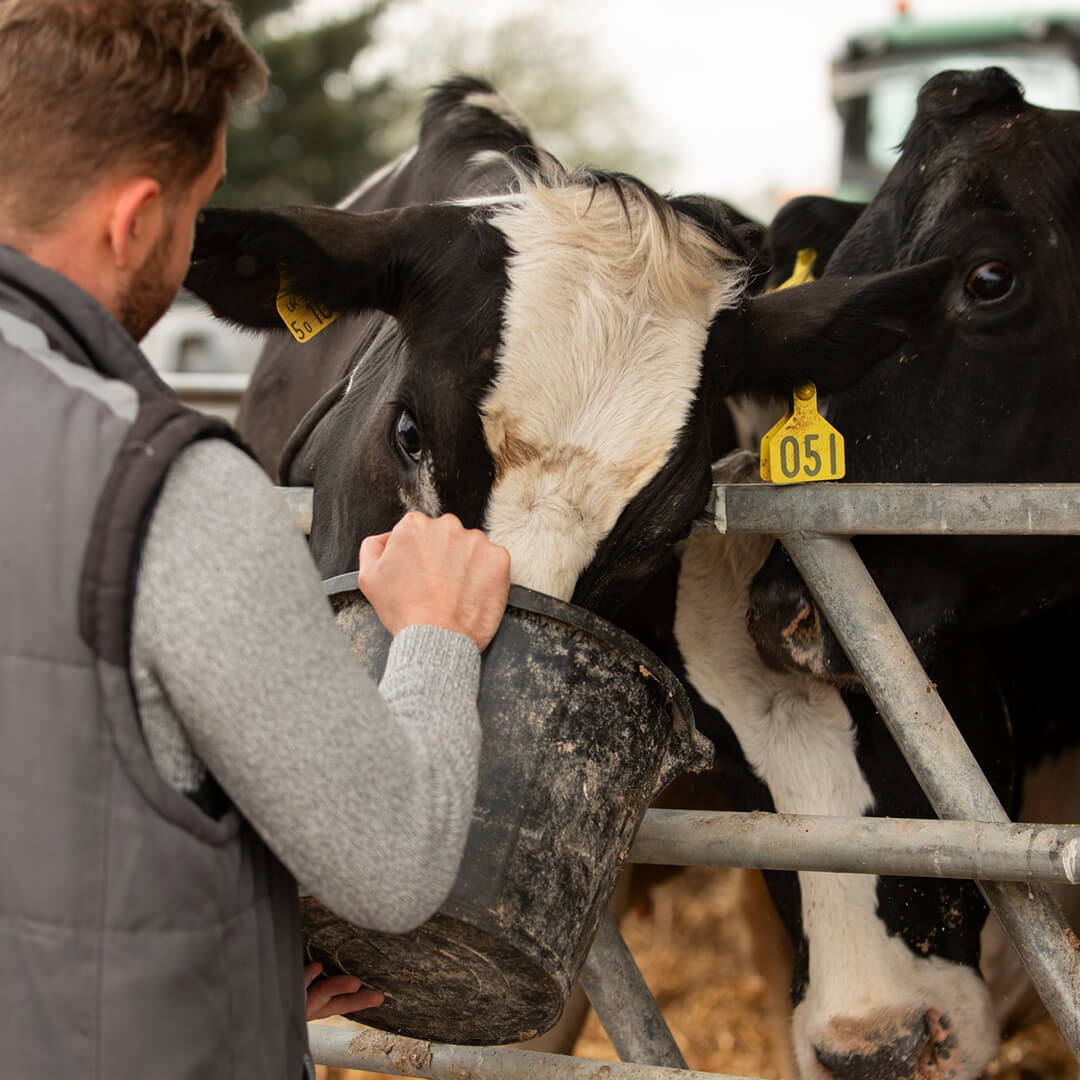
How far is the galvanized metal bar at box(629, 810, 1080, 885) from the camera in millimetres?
1877

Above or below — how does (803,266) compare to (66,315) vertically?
above

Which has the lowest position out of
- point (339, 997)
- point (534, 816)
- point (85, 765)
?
point (339, 997)

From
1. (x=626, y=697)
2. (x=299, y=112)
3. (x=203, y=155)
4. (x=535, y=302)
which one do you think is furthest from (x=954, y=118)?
(x=299, y=112)

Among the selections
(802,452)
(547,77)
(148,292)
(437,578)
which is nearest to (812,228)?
(802,452)

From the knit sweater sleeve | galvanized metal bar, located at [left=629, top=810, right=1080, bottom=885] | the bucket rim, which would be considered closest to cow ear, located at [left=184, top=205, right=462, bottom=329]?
the bucket rim

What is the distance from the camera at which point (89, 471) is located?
1109mm

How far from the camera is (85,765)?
44.7 inches

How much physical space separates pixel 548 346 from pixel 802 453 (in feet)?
1.57

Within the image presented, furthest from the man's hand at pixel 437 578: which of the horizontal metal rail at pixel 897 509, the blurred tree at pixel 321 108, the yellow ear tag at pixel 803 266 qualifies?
the blurred tree at pixel 321 108

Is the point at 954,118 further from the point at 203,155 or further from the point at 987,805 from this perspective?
the point at 203,155

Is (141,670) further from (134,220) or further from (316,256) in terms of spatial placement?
(316,256)

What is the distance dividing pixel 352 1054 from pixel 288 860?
3.68 feet

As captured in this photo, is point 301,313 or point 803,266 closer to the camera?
point 301,313

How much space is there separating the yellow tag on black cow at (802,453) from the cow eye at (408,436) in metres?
0.56
